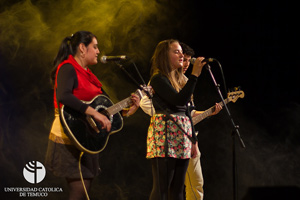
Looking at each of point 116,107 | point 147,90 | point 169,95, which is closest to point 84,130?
point 116,107

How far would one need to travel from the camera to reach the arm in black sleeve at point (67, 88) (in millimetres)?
2010

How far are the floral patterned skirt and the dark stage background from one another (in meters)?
1.88

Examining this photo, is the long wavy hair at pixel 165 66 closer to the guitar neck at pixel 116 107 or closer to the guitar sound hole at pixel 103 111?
the guitar neck at pixel 116 107

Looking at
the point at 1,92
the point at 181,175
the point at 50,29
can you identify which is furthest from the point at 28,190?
the point at 181,175

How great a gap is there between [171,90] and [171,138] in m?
0.38

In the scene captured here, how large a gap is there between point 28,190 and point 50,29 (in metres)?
2.11

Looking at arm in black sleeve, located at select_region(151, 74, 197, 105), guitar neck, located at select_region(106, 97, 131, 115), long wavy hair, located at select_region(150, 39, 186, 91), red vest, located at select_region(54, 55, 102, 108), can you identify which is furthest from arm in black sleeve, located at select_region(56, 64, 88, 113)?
long wavy hair, located at select_region(150, 39, 186, 91)

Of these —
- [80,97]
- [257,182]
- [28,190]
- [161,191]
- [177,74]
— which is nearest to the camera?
[80,97]

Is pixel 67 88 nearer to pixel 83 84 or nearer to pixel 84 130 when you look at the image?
pixel 83 84

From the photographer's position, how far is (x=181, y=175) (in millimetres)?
2518

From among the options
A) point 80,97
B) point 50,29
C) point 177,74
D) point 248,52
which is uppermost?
point 50,29

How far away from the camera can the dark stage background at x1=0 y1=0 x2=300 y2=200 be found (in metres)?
4.21

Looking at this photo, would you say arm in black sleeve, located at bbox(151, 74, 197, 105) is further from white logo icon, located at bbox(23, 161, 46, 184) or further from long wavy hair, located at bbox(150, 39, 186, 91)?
white logo icon, located at bbox(23, 161, 46, 184)

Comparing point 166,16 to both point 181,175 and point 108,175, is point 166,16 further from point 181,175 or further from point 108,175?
point 181,175
